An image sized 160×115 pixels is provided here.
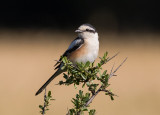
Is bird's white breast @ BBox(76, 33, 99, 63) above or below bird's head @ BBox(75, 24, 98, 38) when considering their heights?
below

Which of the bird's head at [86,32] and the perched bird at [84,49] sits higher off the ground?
the bird's head at [86,32]

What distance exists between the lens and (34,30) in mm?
20359

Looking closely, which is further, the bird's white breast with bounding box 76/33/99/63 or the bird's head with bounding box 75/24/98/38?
the bird's head with bounding box 75/24/98/38

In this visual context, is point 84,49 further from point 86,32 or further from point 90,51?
point 86,32

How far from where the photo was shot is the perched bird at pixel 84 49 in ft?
18.7

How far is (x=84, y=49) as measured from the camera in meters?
5.75

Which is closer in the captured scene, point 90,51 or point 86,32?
point 90,51

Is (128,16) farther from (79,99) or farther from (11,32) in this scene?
(79,99)

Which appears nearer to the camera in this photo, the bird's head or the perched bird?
the perched bird

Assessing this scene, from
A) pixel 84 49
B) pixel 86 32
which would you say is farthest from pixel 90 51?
pixel 86 32

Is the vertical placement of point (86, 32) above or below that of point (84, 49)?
above

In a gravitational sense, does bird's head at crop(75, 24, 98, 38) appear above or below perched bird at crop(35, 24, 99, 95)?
above

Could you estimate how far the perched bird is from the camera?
5695mm

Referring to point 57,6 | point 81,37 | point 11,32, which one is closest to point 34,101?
point 81,37
